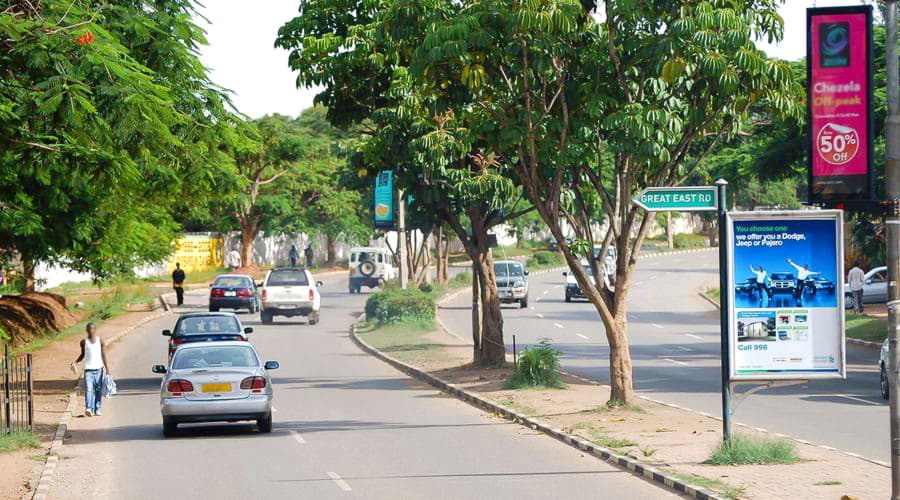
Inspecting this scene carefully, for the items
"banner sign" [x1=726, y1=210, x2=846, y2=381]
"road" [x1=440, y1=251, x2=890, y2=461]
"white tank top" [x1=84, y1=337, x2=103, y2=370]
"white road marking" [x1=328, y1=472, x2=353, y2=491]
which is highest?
"banner sign" [x1=726, y1=210, x2=846, y2=381]

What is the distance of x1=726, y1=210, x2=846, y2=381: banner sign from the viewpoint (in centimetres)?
1431

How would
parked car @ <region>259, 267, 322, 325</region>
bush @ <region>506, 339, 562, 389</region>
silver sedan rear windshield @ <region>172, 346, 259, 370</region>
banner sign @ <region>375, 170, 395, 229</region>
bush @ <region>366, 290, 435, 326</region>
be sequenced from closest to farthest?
silver sedan rear windshield @ <region>172, 346, 259, 370</region> < bush @ <region>506, 339, 562, 389</region> < bush @ <region>366, 290, 435, 326</region> < banner sign @ <region>375, 170, 395, 229</region> < parked car @ <region>259, 267, 322, 325</region>

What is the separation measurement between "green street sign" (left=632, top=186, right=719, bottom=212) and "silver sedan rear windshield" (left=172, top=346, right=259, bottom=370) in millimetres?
6891

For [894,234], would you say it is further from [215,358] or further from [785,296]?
[215,358]

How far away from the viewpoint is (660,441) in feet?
54.4

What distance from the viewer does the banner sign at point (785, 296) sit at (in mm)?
14312

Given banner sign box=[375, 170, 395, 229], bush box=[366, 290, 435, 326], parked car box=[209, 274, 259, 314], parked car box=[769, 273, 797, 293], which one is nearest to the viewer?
parked car box=[769, 273, 797, 293]

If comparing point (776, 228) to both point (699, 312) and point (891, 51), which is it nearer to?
point (891, 51)

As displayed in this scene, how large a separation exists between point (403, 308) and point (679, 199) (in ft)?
89.2

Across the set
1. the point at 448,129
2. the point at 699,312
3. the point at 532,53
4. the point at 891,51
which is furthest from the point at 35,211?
the point at 699,312

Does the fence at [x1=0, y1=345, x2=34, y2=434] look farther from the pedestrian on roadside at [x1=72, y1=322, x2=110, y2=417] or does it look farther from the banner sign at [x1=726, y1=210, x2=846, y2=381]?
Result: the banner sign at [x1=726, y1=210, x2=846, y2=381]

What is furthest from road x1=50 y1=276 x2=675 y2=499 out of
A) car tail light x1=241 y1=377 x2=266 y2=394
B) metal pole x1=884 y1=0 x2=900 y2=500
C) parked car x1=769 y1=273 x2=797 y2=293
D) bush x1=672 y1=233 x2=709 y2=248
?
bush x1=672 y1=233 x2=709 y2=248

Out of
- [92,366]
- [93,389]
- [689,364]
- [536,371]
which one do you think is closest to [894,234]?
[536,371]

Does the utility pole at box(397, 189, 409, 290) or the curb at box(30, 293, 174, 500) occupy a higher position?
the utility pole at box(397, 189, 409, 290)
